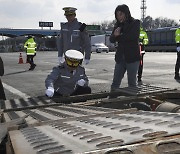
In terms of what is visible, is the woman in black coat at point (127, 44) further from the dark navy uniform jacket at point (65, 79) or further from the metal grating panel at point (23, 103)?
the metal grating panel at point (23, 103)

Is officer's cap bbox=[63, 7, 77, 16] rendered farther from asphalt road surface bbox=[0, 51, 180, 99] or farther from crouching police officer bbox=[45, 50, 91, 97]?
asphalt road surface bbox=[0, 51, 180, 99]

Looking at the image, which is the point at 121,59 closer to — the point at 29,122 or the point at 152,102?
the point at 152,102

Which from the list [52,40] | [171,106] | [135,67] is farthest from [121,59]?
[52,40]

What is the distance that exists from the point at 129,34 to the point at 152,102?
92.8 inches

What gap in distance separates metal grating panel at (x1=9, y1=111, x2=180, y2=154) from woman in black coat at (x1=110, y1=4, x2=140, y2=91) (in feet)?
10.6

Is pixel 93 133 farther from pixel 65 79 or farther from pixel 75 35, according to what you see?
pixel 75 35

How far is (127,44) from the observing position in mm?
5797

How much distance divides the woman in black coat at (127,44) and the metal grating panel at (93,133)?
10.6 feet

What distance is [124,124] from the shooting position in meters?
2.11

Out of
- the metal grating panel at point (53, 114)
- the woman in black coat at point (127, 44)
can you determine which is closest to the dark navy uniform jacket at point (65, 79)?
the woman in black coat at point (127, 44)

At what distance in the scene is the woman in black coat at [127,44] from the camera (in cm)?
561

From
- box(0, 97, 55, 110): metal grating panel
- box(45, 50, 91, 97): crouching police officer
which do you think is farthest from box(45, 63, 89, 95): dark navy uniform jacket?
box(0, 97, 55, 110): metal grating panel

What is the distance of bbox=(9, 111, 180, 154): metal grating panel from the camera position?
66.5 inches

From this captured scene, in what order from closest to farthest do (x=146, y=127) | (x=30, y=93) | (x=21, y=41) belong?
(x=146, y=127)
(x=30, y=93)
(x=21, y=41)
